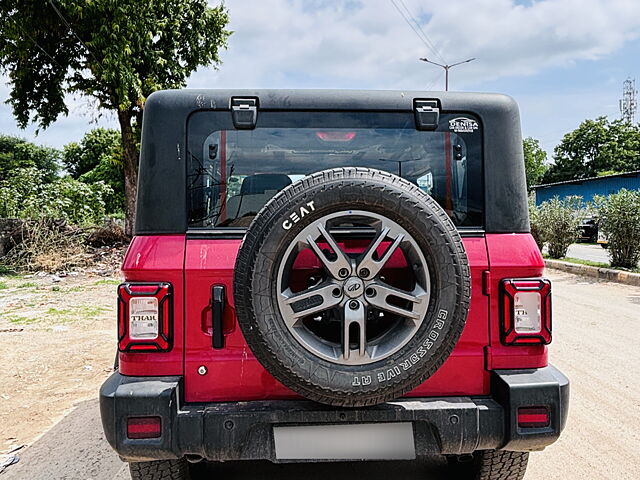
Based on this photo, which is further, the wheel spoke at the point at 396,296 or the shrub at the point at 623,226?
the shrub at the point at 623,226

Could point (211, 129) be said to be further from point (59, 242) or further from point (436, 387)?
point (59, 242)

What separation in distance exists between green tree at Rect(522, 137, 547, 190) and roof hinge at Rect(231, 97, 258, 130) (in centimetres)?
7624

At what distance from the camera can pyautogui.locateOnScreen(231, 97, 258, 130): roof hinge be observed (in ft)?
8.23

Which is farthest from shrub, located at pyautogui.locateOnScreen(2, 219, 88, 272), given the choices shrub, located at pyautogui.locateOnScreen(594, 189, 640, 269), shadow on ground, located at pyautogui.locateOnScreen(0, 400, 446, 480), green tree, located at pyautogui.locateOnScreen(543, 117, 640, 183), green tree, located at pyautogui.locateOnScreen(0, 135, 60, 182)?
green tree, located at pyautogui.locateOnScreen(543, 117, 640, 183)

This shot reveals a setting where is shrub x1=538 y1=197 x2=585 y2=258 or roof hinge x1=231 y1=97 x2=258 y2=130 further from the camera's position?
shrub x1=538 y1=197 x2=585 y2=258

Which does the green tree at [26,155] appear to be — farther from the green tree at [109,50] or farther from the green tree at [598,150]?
the green tree at [598,150]

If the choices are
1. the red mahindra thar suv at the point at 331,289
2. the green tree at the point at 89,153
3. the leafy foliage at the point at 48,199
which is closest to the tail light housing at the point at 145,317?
the red mahindra thar suv at the point at 331,289

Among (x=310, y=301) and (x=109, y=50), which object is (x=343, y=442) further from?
(x=109, y=50)

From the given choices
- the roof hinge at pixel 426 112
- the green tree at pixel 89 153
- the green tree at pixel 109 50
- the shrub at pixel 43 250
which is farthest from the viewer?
the green tree at pixel 89 153

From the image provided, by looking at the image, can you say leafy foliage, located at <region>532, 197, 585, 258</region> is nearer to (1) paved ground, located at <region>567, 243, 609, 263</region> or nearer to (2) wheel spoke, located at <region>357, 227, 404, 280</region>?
(1) paved ground, located at <region>567, 243, 609, 263</region>

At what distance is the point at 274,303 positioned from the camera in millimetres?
2152

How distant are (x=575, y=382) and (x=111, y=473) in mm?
3773

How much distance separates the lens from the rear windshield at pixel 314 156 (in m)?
2.54

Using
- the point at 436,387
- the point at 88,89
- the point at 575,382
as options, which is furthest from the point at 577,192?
the point at 436,387
